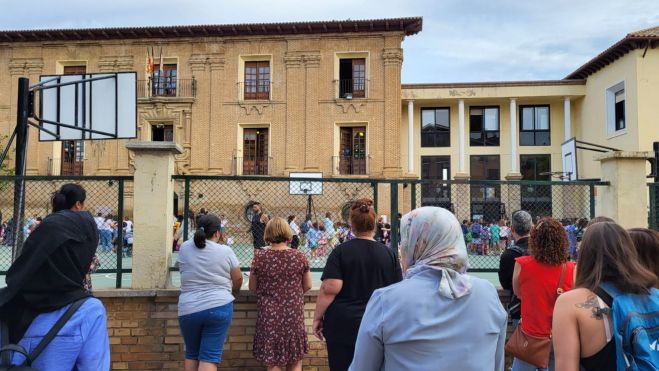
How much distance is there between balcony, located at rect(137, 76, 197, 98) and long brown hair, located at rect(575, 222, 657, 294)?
91.2 ft

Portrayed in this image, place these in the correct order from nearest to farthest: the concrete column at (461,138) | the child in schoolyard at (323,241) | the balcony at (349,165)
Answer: the child in schoolyard at (323,241)
the balcony at (349,165)
the concrete column at (461,138)

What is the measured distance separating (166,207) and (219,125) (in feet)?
76.0

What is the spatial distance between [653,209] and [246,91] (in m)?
24.6

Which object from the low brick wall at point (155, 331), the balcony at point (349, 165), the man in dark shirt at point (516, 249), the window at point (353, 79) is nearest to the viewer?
the man in dark shirt at point (516, 249)

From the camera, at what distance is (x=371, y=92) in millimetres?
27531

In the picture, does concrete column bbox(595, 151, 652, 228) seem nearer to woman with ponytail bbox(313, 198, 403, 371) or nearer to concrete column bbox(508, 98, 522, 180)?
woman with ponytail bbox(313, 198, 403, 371)

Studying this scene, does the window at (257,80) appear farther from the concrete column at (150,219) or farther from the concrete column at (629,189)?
the concrete column at (629,189)

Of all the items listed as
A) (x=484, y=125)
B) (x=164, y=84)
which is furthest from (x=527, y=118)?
(x=164, y=84)

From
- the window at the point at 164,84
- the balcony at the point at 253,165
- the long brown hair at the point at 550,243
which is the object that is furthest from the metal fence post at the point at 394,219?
the window at the point at 164,84

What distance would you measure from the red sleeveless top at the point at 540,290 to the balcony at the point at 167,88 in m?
26.6

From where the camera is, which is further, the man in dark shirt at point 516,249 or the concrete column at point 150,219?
the concrete column at point 150,219

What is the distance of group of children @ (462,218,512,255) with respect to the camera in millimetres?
6930

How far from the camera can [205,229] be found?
4.58 m

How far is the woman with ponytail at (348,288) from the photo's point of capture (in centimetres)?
379
